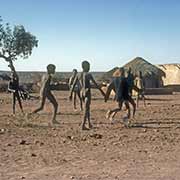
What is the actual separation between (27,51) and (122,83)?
140 feet

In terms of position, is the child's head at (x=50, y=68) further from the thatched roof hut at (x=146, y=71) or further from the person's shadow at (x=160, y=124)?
the thatched roof hut at (x=146, y=71)

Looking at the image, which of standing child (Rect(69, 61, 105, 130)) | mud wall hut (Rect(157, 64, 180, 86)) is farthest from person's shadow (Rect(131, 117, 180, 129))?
mud wall hut (Rect(157, 64, 180, 86))

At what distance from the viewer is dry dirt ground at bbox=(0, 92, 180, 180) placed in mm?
9354

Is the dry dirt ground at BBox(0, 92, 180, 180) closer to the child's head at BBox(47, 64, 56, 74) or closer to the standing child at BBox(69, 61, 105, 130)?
the standing child at BBox(69, 61, 105, 130)

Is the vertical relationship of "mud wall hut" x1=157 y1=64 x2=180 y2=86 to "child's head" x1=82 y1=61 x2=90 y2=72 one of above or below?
above

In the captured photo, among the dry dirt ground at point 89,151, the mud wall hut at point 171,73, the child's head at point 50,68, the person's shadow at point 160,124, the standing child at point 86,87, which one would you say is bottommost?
the dry dirt ground at point 89,151

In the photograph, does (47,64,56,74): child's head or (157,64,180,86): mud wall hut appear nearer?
(47,64,56,74): child's head

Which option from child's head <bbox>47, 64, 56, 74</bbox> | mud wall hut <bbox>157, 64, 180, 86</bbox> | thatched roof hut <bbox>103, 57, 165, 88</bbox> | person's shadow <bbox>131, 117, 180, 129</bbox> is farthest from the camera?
mud wall hut <bbox>157, 64, 180, 86</bbox>

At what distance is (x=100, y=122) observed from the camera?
1814cm

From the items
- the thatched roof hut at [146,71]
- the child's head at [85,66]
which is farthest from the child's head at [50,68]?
the thatched roof hut at [146,71]

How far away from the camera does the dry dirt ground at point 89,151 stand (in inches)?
368

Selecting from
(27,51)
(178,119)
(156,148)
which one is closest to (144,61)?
(27,51)

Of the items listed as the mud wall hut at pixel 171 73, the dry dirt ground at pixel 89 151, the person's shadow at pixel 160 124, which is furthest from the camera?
the mud wall hut at pixel 171 73

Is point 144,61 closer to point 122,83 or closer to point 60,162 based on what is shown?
point 122,83
